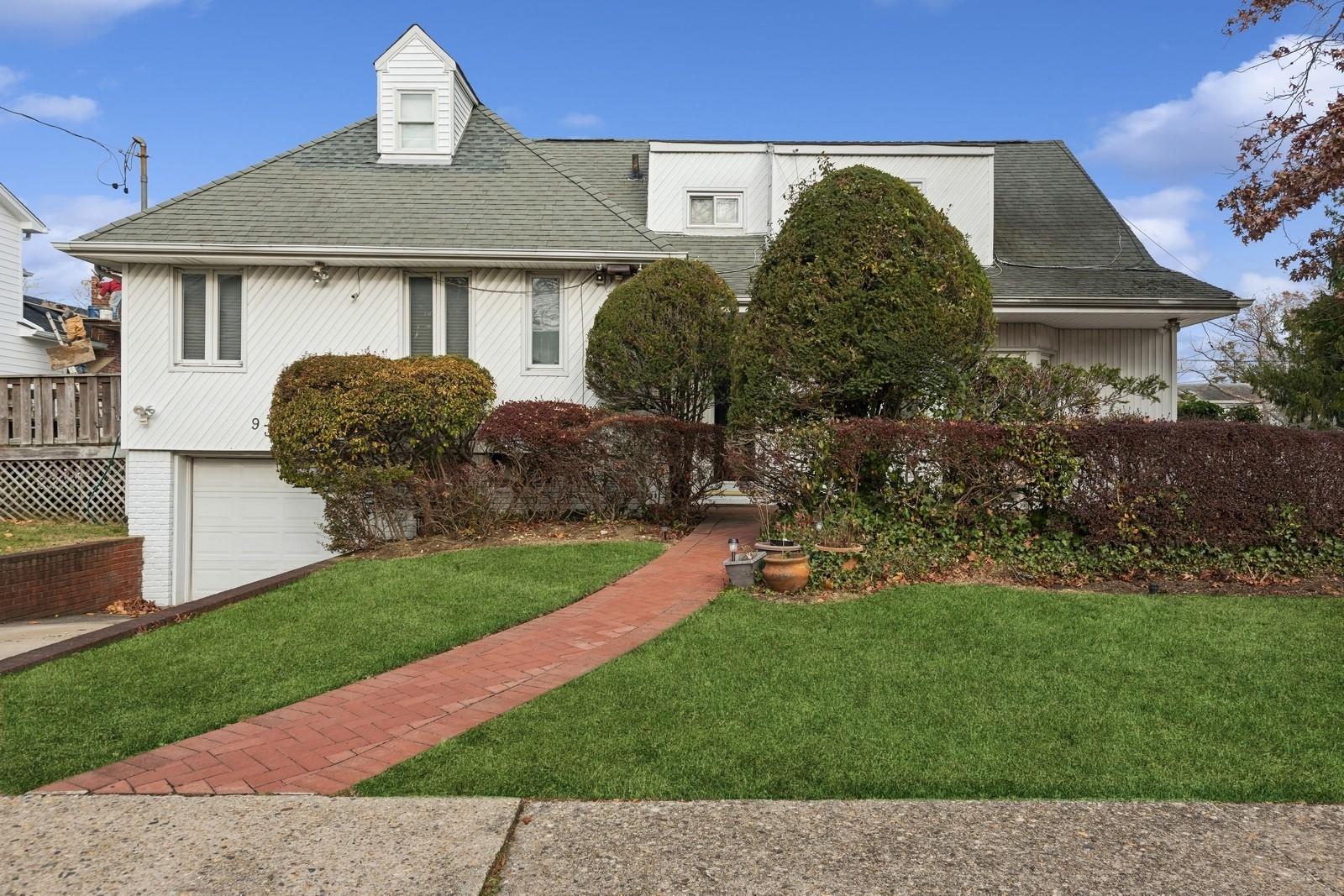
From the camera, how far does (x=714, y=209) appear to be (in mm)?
15836

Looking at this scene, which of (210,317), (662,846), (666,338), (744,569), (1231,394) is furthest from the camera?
(1231,394)

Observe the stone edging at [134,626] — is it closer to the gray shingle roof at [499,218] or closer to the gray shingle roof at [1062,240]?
the gray shingle roof at [499,218]

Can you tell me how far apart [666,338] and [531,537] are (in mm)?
3095

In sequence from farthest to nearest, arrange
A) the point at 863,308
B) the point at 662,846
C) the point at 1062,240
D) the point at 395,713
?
the point at 1062,240 < the point at 863,308 < the point at 395,713 < the point at 662,846

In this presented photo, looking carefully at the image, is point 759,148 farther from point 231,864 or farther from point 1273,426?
point 231,864

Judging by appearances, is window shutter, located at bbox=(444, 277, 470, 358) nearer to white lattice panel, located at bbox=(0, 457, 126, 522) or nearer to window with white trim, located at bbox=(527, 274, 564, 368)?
window with white trim, located at bbox=(527, 274, 564, 368)

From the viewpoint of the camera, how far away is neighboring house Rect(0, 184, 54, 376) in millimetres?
20906

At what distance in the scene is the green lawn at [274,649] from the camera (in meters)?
4.68

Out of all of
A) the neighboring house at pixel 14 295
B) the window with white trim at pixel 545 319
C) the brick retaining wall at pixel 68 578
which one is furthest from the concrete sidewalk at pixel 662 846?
the neighboring house at pixel 14 295

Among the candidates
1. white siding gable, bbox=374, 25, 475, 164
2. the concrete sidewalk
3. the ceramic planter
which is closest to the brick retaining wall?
the concrete sidewalk

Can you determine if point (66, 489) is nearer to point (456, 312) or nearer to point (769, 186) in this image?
point (456, 312)

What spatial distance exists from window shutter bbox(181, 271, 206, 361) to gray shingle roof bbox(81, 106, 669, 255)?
2.46ft

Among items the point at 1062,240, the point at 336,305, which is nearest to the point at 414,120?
the point at 336,305

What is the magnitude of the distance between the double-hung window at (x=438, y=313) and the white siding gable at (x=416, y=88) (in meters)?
2.65
